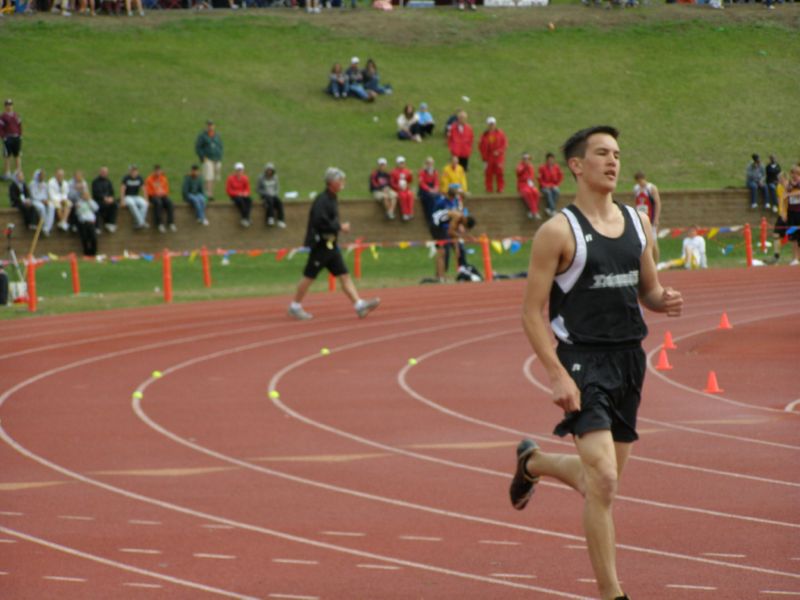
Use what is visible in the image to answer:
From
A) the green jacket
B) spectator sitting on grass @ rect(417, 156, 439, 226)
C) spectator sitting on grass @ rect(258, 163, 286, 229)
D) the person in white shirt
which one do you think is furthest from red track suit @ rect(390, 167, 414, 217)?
the person in white shirt

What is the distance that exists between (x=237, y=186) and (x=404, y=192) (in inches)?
133

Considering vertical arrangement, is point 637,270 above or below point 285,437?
above

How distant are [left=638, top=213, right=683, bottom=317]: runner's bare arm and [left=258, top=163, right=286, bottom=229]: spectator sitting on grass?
2537cm

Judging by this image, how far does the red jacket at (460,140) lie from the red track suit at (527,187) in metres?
2.19

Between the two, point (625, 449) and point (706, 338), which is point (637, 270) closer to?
point (625, 449)

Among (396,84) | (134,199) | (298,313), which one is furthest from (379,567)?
(396,84)

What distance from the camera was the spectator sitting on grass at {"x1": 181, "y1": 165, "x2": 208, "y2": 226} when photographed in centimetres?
3115

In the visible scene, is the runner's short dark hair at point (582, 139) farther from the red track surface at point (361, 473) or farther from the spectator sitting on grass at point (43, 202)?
the spectator sitting on grass at point (43, 202)

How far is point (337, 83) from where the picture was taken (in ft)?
136

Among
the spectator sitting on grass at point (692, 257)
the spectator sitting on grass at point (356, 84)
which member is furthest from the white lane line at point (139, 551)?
the spectator sitting on grass at point (356, 84)

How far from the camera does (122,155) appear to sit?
35750 millimetres

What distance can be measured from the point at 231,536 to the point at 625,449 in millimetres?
2310

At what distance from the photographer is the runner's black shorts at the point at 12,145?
31.9 m

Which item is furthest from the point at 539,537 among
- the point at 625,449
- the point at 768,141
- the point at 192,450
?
the point at 768,141
